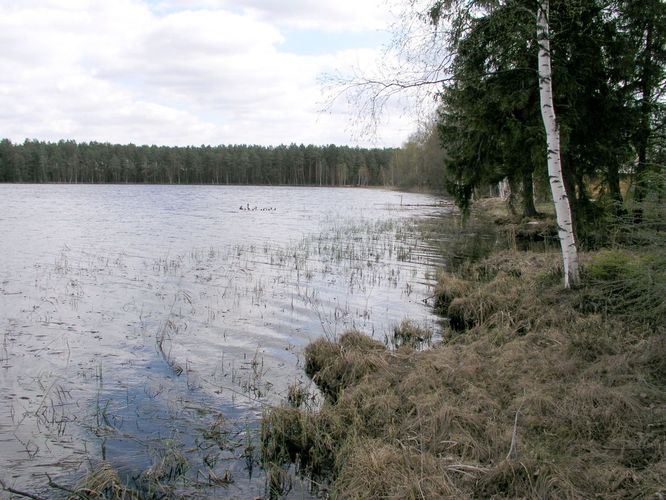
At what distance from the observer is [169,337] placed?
31.5 ft

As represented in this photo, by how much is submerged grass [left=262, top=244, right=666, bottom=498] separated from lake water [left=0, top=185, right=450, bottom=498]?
0.91 metres

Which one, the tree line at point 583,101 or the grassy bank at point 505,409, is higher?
the tree line at point 583,101

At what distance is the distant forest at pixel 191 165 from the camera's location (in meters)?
112

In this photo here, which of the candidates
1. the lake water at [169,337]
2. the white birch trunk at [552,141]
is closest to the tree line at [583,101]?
the white birch trunk at [552,141]

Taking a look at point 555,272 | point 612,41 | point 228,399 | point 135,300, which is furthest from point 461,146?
point 228,399

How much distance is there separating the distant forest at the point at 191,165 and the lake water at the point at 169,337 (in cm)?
9205

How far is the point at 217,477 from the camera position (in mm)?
5156

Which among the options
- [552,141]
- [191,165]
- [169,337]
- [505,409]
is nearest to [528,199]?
[552,141]

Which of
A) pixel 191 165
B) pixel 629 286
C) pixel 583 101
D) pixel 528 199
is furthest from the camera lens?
pixel 191 165

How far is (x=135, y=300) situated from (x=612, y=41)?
13933mm

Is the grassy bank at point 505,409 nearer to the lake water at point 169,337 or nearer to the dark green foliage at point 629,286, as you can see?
the dark green foliage at point 629,286

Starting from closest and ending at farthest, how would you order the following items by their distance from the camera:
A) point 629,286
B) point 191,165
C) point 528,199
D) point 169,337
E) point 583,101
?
point 629,286 < point 169,337 < point 583,101 < point 528,199 < point 191,165

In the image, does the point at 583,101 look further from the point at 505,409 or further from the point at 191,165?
the point at 191,165

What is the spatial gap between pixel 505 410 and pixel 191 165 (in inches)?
4925
